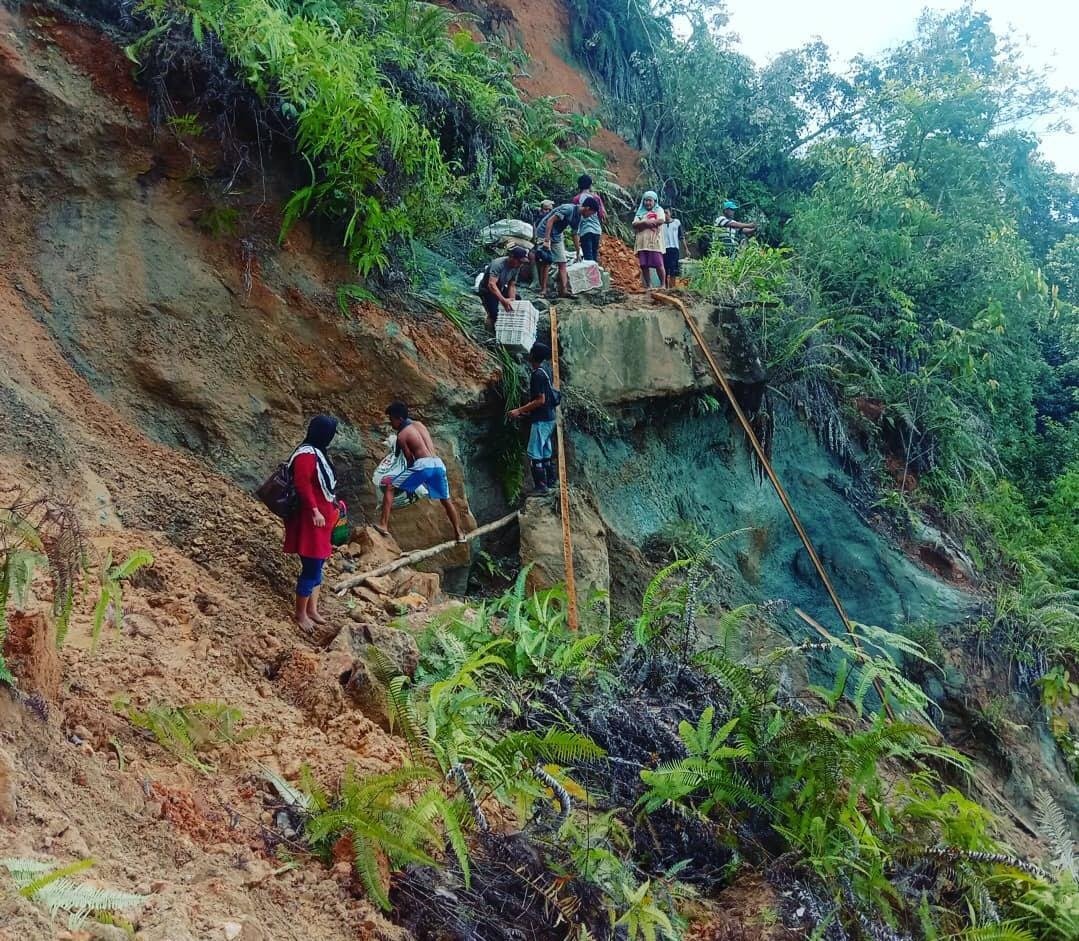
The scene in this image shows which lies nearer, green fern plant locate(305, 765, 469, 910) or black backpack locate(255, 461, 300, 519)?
green fern plant locate(305, 765, 469, 910)

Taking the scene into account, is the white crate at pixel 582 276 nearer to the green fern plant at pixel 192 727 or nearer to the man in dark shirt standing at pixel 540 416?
the man in dark shirt standing at pixel 540 416

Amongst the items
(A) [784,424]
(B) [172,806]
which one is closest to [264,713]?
(B) [172,806]

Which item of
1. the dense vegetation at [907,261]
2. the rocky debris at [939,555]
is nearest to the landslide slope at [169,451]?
the dense vegetation at [907,261]

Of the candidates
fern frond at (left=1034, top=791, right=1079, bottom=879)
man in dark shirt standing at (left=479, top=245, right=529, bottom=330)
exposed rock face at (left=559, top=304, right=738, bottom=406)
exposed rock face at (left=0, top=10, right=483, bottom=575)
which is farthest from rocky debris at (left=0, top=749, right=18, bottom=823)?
exposed rock face at (left=559, top=304, right=738, bottom=406)

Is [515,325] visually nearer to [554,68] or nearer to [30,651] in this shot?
[30,651]

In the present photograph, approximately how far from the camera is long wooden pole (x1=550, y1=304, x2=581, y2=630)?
6755 mm

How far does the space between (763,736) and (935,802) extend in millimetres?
1037

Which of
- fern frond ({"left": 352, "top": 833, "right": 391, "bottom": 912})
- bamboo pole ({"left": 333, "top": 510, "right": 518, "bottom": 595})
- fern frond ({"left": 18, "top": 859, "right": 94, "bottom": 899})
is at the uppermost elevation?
fern frond ({"left": 18, "top": 859, "right": 94, "bottom": 899})

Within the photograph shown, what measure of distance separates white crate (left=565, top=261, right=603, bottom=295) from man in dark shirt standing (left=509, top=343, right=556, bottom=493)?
1481 mm

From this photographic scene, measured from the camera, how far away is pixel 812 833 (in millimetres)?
4027

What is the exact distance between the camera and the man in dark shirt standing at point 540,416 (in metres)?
7.60

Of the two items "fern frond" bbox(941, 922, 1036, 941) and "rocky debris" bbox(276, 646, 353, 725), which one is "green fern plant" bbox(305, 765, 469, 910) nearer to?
"rocky debris" bbox(276, 646, 353, 725)

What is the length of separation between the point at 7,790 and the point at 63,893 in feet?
1.71

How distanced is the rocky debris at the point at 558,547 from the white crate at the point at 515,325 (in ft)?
5.24
